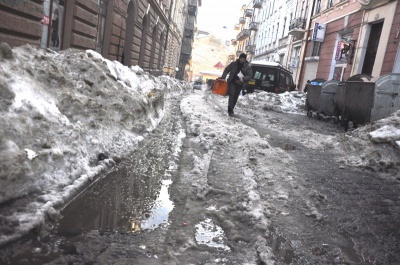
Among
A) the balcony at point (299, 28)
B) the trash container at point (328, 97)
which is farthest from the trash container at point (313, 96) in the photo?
the balcony at point (299, 28)

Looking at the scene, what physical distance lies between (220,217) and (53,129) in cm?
190

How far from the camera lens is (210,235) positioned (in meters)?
2.33

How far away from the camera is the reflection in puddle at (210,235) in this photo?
2.22 metres

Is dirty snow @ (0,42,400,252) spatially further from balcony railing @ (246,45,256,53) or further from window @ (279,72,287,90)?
balcony railing @ (246,45,256,53)

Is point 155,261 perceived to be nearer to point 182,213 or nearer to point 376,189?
point 182,213

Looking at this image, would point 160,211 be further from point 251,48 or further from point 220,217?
point 251,48

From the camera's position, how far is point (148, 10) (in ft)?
56.7

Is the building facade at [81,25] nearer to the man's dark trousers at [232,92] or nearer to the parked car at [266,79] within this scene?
the man's dark trousers at [232,92]

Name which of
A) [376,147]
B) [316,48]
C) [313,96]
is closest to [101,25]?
[313,96]

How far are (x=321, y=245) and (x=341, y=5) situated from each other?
20.3m

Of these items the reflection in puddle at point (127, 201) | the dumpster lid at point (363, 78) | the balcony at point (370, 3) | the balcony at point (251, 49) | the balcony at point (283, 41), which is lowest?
the reflection in puddle at point (127, 201)

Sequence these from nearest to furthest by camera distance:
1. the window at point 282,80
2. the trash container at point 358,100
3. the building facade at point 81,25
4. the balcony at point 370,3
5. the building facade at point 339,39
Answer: the building facade at point 81,25 → the trash container at point 358,100 → the building facade at point 339,39 → the balcony at point 370,3 → the window at point 282,80

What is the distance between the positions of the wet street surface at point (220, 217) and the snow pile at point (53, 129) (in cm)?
17

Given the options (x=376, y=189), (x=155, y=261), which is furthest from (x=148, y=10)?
(x=155, y=261)
